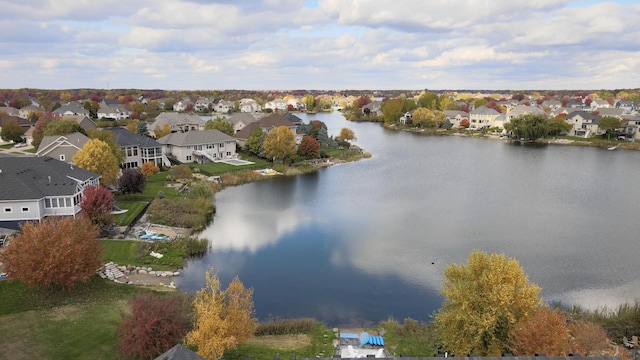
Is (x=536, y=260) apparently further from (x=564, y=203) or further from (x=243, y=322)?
(x=243, y=322)

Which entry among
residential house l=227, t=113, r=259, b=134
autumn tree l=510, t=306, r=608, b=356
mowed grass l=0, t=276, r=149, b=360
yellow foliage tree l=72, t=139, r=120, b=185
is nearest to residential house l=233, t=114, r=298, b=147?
residential house l=227, t=113, r=259, b=134

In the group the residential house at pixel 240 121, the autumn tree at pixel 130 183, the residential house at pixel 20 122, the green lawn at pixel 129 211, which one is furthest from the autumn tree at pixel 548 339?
the residential house at pixel 20 122

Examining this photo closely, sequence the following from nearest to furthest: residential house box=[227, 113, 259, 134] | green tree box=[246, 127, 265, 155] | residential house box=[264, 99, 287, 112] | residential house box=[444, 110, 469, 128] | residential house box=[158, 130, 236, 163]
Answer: residential house box=[158, 130, 236, 163] → green tree box=[246, 127, 265, 155] → residential house box=[227, 113, 259, 134] → residential house box=[444, 110, 469, 128] → residential house box=[264, 99, 287, 112]

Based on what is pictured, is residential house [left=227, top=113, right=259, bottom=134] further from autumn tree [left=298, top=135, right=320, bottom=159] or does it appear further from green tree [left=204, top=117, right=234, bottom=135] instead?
autumn tree [left=298, top=135, right=320, bottom=159]

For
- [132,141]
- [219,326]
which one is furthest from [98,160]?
[219,326]

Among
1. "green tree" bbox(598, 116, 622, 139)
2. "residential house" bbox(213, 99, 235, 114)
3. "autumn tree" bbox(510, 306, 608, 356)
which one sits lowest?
"autumn tree" bbox(510, 306, 608, 356)

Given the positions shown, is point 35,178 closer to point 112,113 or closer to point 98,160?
point 98,160

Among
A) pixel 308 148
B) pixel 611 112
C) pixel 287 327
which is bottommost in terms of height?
pixel 287 327
